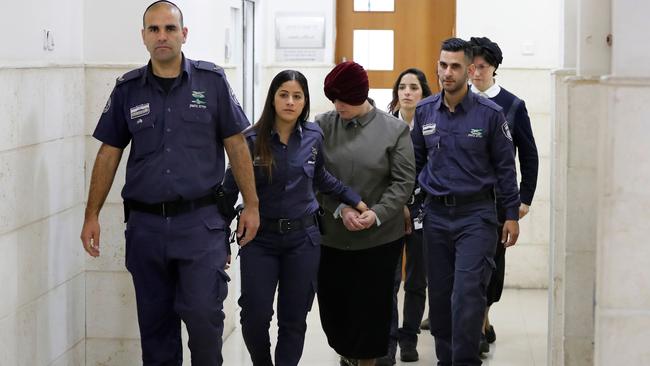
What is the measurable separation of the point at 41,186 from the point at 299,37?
13.3 ft

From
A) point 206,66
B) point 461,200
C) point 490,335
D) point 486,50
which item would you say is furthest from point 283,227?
point 490,335

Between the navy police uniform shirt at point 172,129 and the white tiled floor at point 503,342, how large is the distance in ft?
6.24

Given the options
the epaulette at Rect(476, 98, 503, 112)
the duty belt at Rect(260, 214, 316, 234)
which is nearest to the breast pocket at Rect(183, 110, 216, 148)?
the duty belt at Rect(260, 214, 316, 234)

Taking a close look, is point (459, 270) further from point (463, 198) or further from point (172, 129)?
point (172, 129)

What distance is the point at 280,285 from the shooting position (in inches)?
207

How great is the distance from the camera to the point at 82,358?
18.6 ft

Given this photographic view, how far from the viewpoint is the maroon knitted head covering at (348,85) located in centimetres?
545

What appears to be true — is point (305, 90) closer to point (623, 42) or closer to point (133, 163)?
point (133, 163)

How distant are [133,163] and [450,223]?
151cm

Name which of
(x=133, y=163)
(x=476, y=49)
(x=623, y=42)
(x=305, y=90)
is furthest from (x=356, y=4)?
(x=623, y=42)

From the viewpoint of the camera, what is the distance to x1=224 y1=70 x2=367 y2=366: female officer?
5141 mm

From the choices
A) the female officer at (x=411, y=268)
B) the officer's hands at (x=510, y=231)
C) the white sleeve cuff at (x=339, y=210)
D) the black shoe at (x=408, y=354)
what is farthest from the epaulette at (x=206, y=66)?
the black shoe at (x=408, y=354)

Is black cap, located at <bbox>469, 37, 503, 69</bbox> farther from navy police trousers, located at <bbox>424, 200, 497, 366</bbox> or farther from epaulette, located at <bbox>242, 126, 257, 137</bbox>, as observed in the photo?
epaulette, located at <bbox>242, 126, 257, 137</bbox>

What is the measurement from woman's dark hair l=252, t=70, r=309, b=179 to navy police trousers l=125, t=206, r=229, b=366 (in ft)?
1.25
